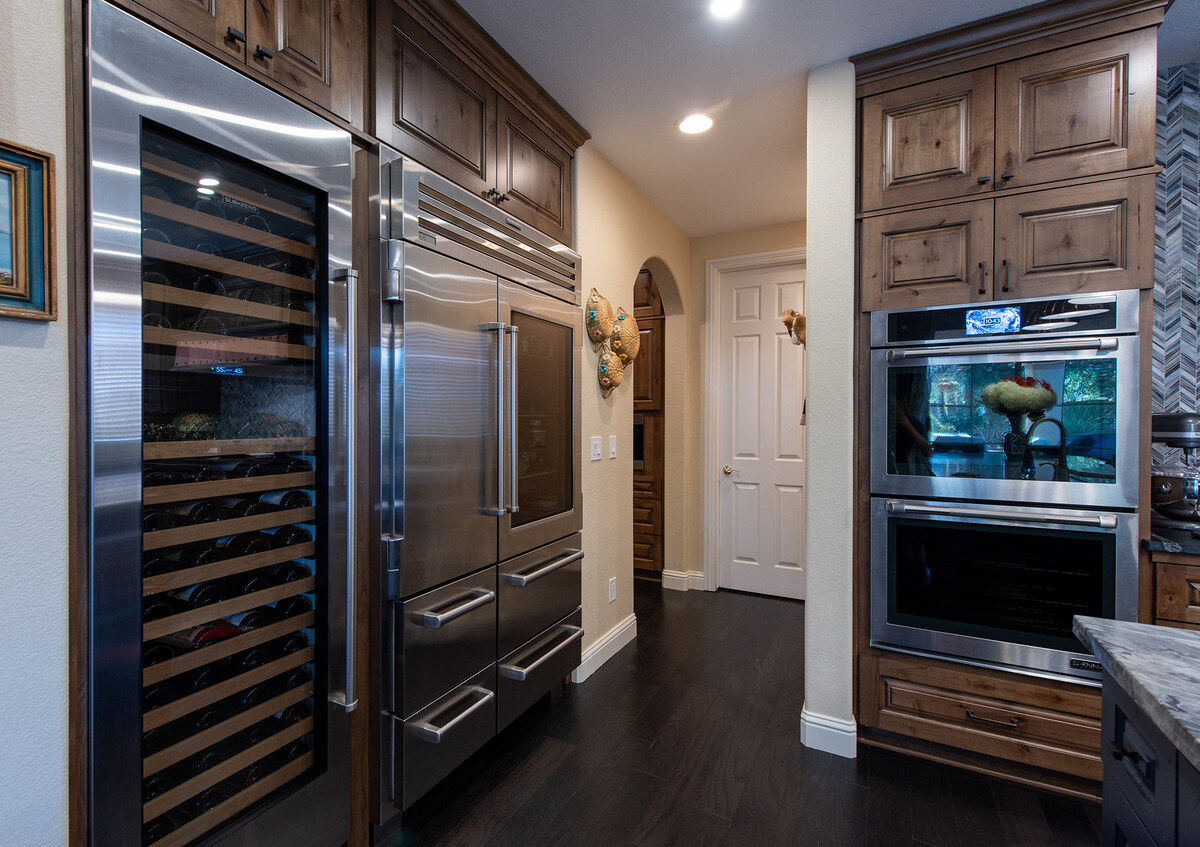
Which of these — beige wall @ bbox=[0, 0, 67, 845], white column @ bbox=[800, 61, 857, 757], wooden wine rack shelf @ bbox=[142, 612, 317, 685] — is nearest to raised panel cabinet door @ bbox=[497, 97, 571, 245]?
white column @ bbox=[800, 61, 857, 757]

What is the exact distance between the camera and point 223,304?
1.39 m

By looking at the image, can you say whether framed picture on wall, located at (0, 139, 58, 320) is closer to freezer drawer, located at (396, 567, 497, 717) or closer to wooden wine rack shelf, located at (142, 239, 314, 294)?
wooden wine rack shelf, located at (142, 239, 314, 294)

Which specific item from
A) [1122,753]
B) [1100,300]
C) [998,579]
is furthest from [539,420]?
[1100,300]

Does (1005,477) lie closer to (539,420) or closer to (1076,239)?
(1076,239)

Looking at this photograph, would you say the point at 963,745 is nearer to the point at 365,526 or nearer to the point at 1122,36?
the point at 365,526

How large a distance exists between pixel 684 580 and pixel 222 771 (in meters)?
3.46

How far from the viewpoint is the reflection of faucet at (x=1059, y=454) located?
6.52 ft

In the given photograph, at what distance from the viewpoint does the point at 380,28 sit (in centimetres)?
172

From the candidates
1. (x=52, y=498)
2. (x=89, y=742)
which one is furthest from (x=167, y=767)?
(x=52, y=498)

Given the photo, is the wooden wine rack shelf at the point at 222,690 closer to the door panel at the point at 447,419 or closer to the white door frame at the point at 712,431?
the door panel at the point at 447,419

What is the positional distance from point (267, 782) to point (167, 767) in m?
0.29

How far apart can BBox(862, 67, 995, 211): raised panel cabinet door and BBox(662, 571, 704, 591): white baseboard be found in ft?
9.98

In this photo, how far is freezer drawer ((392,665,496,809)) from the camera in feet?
5.75

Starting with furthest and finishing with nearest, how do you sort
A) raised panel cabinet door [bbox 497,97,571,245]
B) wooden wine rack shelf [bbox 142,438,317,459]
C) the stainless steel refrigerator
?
raised panel cabinet door [bbox 497,97,571,245], the stainless steel refrigerator, wooden wine rack shelf [bbox 142,438,317,459]
